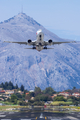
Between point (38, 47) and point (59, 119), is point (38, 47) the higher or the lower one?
the higher one

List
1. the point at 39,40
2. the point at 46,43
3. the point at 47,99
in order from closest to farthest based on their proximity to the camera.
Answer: the point at 39,40 → the point at 46,43 → the point at 47,99

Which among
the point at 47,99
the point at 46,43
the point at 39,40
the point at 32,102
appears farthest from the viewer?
the point at 47,99

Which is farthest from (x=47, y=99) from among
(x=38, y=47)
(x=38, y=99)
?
(x=38, y=47)

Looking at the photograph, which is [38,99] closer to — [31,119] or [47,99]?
[47,99]

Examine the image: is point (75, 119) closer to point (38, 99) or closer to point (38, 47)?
point (38, 47)

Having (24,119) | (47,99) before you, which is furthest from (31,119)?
(47,99)

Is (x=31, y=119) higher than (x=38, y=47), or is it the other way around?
(x=38, y=47)

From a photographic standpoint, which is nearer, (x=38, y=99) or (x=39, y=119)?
(x=39, y=119)

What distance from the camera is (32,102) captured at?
568 feet

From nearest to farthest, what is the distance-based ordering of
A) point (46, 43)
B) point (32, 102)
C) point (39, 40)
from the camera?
point (39, 40)
point (46, 43)
point (32, 102)

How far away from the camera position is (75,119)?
76.2m

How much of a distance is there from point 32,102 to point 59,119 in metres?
98.1

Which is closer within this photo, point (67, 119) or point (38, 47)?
point (67, 119)

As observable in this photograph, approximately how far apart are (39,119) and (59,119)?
547 cm
